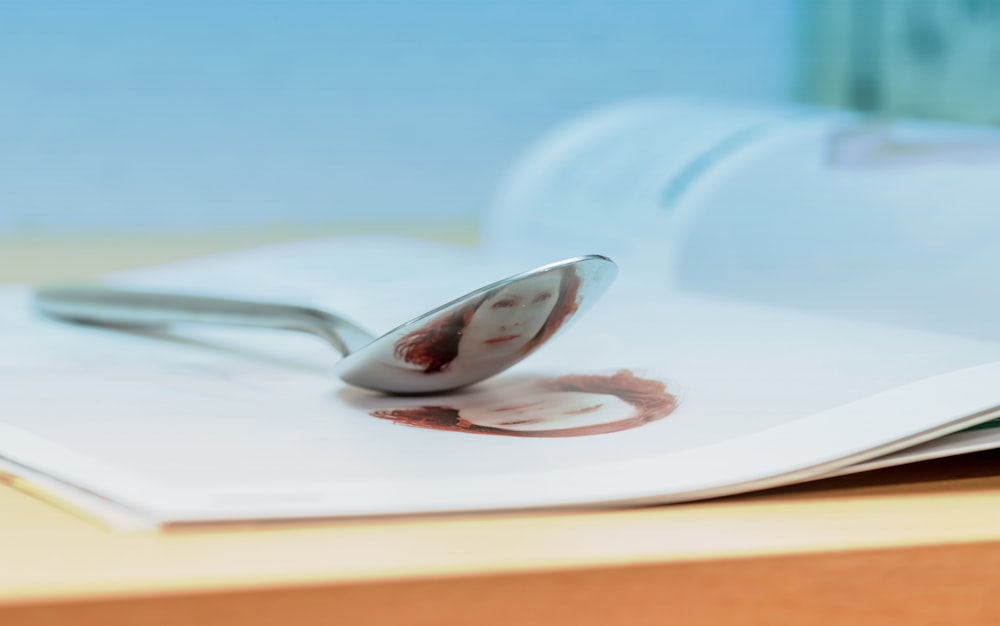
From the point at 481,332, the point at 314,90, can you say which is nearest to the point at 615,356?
the point at 481,332

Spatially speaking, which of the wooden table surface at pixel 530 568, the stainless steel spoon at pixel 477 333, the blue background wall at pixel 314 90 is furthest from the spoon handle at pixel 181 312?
the blue background wall at pixel 314 90

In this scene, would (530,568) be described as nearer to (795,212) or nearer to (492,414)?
(492,414)

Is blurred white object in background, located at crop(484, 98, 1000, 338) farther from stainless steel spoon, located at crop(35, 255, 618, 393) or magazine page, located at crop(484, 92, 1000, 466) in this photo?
stainless steel spoon, located at crop(35, 255, 618, 393)

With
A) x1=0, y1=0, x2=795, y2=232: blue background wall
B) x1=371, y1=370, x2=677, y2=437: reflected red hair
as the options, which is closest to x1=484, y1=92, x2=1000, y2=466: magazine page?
x1=371, y1=370, x2=677, y2=437: reflected red hair

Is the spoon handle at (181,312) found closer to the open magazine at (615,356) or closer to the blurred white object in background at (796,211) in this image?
the open magazine at (615,356)

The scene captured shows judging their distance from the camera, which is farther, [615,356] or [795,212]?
[795,212]
